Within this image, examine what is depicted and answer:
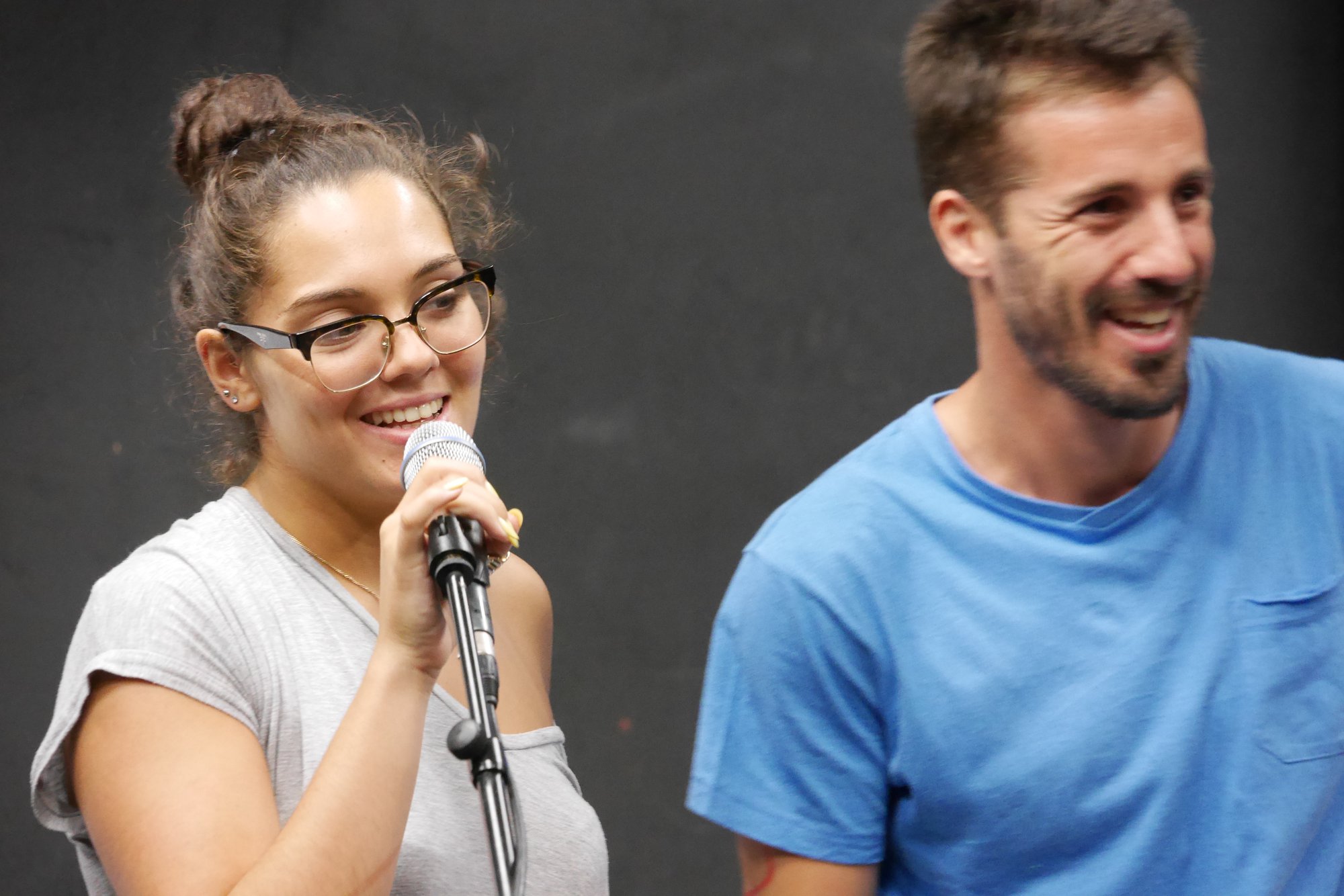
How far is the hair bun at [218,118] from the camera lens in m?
1.61

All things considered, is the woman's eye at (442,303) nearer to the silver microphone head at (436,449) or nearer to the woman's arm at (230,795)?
the silver microphone head at (436,449)

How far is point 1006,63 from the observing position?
3.94 feet

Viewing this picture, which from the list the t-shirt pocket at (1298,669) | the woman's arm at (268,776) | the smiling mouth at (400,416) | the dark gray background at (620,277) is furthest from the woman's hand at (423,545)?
the dark gray background at (620,277)

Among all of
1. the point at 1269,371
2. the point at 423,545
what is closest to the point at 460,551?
the point at 423,545

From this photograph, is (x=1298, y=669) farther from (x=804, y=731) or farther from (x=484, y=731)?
(x=484, y=731)

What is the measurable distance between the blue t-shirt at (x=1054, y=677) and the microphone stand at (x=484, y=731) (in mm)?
279

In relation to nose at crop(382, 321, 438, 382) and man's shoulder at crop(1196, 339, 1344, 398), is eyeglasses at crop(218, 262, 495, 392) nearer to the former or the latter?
nose at crop(382, 321, 438, 382)

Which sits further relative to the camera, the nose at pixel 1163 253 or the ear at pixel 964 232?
the ear at pixel 964 232

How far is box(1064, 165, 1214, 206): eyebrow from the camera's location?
3.73 feet

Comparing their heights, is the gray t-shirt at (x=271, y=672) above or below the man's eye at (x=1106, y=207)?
below

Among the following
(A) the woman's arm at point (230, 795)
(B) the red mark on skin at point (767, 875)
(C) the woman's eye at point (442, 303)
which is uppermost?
(C) the woman's eye at point (442, 303)

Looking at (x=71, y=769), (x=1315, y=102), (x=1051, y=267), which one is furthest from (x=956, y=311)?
(x=71, y=769)

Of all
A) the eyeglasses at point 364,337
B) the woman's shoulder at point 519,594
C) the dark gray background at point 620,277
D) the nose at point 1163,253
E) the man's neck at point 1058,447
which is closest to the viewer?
the nose at point 1163,253

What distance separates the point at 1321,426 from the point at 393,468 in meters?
0.94
